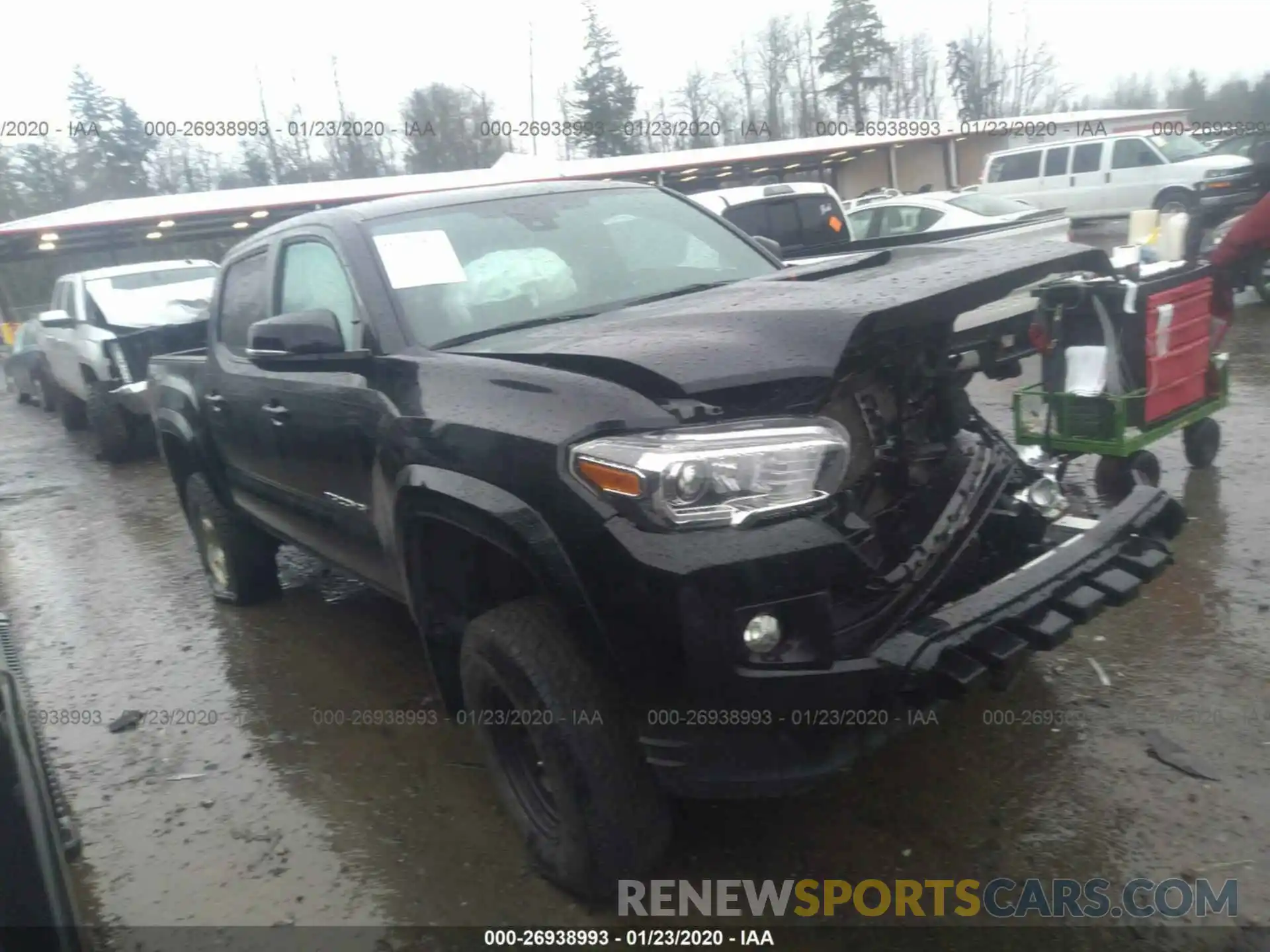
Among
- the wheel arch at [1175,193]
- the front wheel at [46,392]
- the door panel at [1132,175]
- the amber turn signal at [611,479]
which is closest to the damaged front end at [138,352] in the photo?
the front wheel at [46,392]

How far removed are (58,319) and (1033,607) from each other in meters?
10.4

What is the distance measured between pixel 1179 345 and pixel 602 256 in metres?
3.21

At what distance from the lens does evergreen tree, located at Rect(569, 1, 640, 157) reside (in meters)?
43.4

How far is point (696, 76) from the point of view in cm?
5359

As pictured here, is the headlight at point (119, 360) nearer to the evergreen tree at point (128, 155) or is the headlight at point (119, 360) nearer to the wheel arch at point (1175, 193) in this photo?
the wheel arch at point (1175, 193)

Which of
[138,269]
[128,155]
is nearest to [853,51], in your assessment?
[128,155]

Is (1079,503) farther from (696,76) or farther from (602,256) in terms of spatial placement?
(696,76)

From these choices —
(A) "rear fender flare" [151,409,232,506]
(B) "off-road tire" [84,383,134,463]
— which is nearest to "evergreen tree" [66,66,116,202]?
(B) "off-road tire" [84,383,134,463]

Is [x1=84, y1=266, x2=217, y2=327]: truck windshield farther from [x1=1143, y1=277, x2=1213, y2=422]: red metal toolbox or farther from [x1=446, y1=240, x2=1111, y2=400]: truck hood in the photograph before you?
[x1=1143, y1=277, x2=1213, y2=422]: red metal toolbox

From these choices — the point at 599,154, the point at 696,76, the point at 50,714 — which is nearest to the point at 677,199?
the point at 50,714

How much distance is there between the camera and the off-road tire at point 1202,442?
5723mm

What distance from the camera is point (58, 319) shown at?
33.8ft

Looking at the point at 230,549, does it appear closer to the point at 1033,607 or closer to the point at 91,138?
the point at 1033,607

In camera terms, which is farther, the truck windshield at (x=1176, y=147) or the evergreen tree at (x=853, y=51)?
the evergreen tree at (x=853, y=51)
